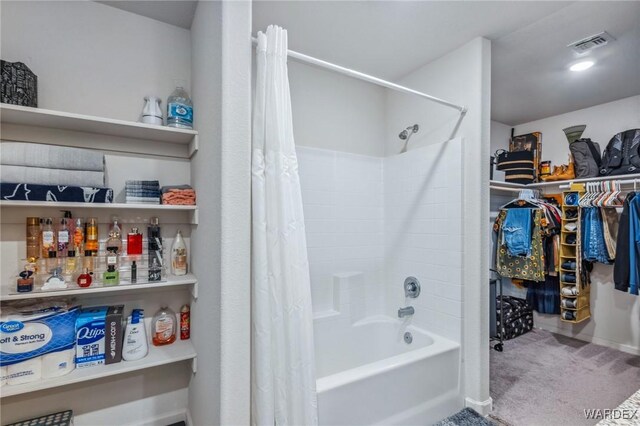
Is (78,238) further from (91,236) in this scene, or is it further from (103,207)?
(103,207)

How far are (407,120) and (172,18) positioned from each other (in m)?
1.88

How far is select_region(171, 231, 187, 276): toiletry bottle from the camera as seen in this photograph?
1778 mm

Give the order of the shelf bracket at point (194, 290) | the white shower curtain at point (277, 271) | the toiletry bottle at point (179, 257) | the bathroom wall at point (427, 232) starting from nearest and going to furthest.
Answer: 1. the white shower curtain at point (277, 271)
2. the shelf bracket at point (194, 290)
3. the toiletry bottle at point (179, 257)
4. the bathroom wall at point (427, 232)

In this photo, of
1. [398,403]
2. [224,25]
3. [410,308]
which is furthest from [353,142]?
[398,403]

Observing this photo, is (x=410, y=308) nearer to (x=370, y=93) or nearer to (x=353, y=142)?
(x=353, y=142)

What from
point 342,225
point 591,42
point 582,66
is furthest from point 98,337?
point 582,66

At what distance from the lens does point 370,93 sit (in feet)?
9.05

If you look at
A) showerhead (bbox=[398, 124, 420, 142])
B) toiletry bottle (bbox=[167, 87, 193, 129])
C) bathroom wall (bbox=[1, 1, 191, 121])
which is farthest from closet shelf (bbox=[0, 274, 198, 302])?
showerhead (bbox=[398, 124, 420, 142])

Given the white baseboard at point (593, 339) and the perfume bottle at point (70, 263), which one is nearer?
the perfume bottle at point (70, 263)

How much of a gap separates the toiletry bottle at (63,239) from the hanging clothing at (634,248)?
4068 millimetres

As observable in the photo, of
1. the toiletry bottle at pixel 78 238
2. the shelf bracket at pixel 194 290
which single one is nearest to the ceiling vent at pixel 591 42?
the shelf bracket at pixel 194 290

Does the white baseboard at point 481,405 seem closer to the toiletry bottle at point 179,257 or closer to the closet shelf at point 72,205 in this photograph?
the toiletry bottle at point 179,257

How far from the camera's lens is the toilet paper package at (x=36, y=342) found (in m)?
1.33

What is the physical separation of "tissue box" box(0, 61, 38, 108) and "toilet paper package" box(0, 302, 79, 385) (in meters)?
0.97
